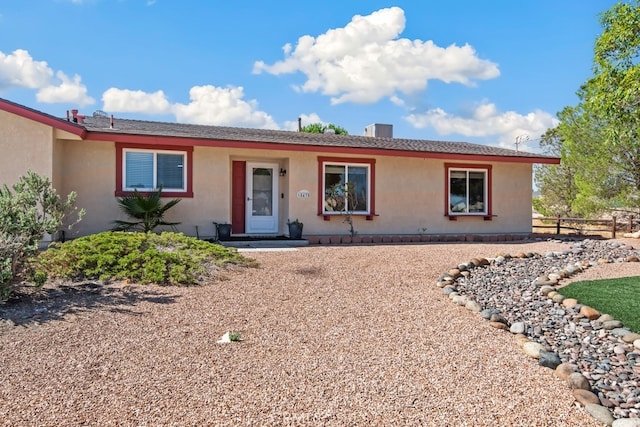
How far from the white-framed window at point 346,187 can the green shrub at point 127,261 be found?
18.1ft

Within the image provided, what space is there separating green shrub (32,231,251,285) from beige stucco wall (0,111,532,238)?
3.72m

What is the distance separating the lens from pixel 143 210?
10.4 m

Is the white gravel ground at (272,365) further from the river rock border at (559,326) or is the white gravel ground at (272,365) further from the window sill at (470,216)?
the window sill at (470,216)

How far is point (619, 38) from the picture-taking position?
9.45 metres

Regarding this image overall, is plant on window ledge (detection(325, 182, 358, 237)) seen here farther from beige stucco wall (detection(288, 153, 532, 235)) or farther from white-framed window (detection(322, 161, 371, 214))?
beige stucco wall (detection(288, 153, 532, 235))

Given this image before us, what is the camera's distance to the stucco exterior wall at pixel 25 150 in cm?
972

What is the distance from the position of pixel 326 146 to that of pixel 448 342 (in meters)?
7.96

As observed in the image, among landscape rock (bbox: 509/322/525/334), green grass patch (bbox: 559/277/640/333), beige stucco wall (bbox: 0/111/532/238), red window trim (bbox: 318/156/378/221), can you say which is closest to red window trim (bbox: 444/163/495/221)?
beige stucco wall (bbox: 0/111/532/238)

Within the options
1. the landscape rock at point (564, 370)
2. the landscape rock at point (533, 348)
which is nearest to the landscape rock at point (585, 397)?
the landscape rock at point (564, 370)

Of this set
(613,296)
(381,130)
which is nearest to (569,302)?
(613,296)

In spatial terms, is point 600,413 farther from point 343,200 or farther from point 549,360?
point 343,200

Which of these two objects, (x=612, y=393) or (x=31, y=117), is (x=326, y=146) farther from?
(x=612, y=393)

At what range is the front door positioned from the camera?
1269 centimetres

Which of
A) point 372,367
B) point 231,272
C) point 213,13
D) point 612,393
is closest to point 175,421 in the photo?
point 372,367
